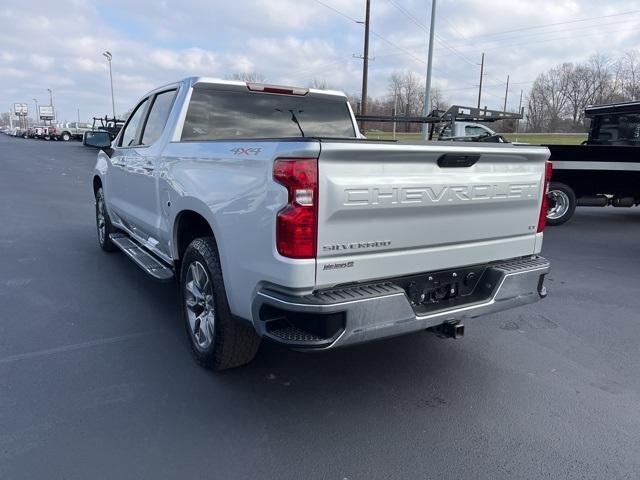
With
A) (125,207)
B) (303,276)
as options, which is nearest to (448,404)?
(303,276)

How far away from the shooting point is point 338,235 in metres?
2.66

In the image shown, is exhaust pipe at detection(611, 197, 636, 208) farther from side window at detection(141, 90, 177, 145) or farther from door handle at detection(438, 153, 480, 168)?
side window at detection(141, 90, 177, 145)

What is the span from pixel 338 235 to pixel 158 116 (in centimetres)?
301

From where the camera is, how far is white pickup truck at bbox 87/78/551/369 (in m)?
2.61

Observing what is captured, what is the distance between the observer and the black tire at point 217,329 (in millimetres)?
3203

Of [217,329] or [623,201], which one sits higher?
[623,201]

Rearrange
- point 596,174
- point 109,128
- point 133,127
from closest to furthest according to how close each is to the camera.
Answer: point 133,127 → point 596,174 → point 109,128

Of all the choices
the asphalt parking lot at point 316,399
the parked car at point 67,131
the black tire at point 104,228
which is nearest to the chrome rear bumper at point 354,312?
the asphalt parking lot at point 316,399

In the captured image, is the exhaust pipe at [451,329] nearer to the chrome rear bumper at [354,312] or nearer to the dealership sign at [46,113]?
the chrome rear bumper at [354,312]

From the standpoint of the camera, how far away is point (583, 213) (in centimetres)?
1150

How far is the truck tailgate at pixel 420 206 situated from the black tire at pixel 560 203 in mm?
6672

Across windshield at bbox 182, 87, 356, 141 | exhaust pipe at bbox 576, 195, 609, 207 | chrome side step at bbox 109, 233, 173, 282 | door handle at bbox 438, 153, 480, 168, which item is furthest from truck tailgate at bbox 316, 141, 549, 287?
exhaust pipe at bbox 576, 195, 609, 207

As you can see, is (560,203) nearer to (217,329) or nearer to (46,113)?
(217,329)

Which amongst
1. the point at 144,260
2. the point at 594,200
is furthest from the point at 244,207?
the point at 594,200
